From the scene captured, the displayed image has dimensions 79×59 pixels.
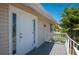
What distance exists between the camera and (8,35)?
6301mm

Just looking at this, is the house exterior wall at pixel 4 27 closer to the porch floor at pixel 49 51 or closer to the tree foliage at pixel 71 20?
the porch floor at pixel 49 51

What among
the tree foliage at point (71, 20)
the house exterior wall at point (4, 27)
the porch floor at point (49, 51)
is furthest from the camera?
the tree foliage at point (71, 20)

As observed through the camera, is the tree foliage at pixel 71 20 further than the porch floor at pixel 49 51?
Yes

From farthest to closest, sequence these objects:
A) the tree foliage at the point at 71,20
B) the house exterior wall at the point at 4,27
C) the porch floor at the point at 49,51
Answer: the tree foliage at the point at 71,20 < the porch floor at the point at 49,51 < the house exterior wall at the point at 4,27

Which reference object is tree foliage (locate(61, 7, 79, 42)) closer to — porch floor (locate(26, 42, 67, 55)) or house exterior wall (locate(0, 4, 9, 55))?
porch floor (locate(26, 42, 67, 55))

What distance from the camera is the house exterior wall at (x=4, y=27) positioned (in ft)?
20.4

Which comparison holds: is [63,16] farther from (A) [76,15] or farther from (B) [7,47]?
(B) [7,47]

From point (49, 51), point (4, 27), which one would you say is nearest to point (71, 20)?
point (49, 51)

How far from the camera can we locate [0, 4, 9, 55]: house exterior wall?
622 cm

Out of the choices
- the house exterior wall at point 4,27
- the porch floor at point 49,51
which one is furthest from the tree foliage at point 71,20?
the house exterior wall at point 4,27

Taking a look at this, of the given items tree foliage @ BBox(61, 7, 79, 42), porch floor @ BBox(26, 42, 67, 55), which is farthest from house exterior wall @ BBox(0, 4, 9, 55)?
tree foliage @ BBox(61, 7, 79, 42)

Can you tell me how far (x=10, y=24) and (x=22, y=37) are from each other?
5.81 ft

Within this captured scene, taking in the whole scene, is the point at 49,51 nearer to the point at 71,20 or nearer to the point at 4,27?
the point at 71,20

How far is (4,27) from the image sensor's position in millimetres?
6262
